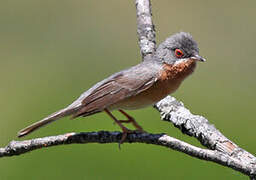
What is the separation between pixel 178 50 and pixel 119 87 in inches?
29.1

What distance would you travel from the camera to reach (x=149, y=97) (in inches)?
225

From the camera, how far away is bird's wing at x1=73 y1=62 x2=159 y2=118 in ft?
18.4

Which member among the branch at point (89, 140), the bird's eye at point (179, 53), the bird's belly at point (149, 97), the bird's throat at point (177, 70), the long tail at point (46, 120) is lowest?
the branch at point (89, 140)

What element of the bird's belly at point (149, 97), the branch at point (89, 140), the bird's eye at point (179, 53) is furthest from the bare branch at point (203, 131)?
the bird's eye at point (179, 53)

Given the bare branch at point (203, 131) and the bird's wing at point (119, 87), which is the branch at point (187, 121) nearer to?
the bare branch at point (203, 131)

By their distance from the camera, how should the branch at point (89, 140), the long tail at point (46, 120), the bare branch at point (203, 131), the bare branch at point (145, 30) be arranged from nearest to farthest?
the bare branch at point (203, 131)
the branch at point (89, 140)
the long tail at point (46, 120)
the bare branch at point (145, 30)

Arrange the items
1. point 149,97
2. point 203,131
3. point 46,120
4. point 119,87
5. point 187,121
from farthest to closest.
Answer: point 119,87 < point 149,97 < point 46,120 < point 187,121 < point 203,131

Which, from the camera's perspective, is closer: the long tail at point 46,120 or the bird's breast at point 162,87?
the long tail at point 46,120

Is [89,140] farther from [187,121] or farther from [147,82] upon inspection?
[147,82]

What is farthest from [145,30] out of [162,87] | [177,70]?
[162,87]

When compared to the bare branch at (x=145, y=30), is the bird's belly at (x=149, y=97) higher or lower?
lower

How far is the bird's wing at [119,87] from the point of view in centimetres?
562

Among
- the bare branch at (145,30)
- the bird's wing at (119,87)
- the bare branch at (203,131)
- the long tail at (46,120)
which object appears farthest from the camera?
the bare branch at (145,30)

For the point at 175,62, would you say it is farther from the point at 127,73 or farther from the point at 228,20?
the point at 228,20
